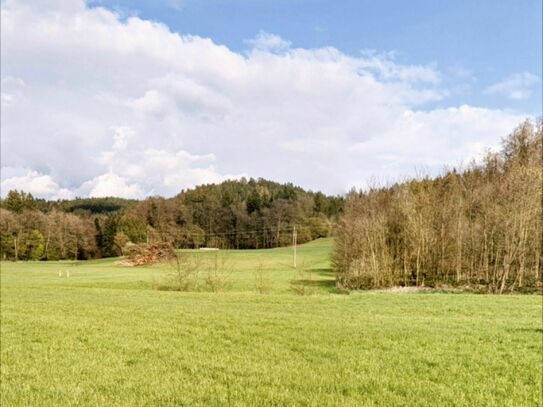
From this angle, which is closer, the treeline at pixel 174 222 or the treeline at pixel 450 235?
the treeline at pixel 450 235

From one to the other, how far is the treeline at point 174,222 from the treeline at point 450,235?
226 feet

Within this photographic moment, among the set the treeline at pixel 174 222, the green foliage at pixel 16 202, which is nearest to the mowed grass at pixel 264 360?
the treeline at pixel 174 222

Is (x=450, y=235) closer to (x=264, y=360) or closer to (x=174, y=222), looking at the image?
(x=264, y=360)

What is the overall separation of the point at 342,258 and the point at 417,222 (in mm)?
7863

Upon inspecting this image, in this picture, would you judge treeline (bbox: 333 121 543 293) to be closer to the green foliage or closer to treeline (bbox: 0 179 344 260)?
treeline (bbox: 0 179 344 260)

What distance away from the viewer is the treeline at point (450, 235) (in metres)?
34.4

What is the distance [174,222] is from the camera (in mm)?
123688

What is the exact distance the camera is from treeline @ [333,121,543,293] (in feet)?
113

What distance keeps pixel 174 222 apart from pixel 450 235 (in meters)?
96.2

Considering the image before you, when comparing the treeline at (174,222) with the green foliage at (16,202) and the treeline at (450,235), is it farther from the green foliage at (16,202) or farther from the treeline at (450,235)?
the treeline at (450,235)

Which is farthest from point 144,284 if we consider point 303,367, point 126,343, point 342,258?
point 303,367

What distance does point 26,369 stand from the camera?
8.60 m

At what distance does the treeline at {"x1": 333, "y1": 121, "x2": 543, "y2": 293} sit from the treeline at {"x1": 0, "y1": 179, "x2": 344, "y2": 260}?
6902 cm

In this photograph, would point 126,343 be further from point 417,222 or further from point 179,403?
point 417,222
